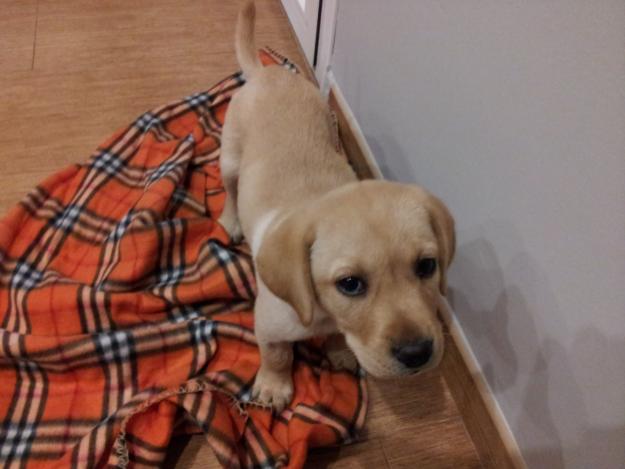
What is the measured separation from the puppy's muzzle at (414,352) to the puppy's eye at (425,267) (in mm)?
137

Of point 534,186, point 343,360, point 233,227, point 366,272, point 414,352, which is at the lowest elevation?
point 343,360

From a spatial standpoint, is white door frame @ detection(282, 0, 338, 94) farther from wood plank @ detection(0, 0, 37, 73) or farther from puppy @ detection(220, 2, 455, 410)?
wood plank @ detection(0, 0, 37, 73)

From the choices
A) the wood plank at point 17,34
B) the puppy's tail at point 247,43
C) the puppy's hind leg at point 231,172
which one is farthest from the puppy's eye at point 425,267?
the wood plank at point 17,34

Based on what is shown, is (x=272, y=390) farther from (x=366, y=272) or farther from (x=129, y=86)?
(x=129, y=86)

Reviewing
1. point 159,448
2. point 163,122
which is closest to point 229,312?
point 159,448

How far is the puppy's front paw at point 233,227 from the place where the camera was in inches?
73.5

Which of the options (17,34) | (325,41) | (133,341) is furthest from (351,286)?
(17,34)

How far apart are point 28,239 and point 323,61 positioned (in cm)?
140

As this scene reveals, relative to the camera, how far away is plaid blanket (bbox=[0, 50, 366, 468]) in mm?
1383

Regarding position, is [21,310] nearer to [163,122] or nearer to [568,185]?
[163,122]

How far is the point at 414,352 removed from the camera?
1.03 meters

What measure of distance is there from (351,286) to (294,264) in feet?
0.40

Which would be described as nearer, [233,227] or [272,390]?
[272,390]

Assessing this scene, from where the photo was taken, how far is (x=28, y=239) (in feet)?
5.85
